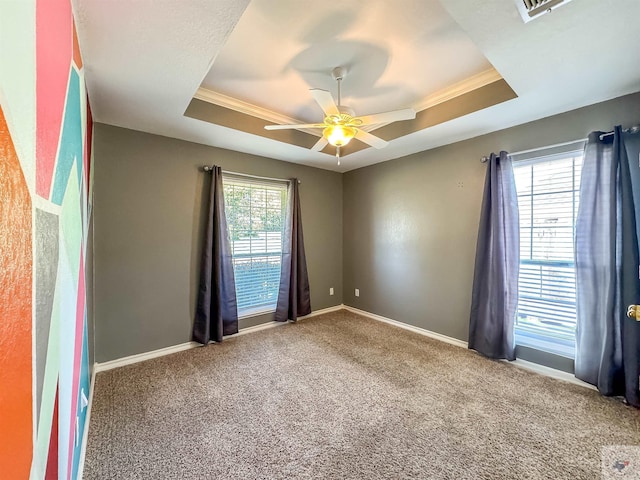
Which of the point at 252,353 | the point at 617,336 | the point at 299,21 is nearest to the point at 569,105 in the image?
the point at 617,336

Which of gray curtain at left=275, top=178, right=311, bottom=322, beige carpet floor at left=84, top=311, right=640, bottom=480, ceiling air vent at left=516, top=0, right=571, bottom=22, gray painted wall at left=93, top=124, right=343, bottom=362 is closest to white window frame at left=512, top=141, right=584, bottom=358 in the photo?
beige carpet floor at left=84, top=311, right=640, bottom=480

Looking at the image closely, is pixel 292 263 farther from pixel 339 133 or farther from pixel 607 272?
pixel 607 272

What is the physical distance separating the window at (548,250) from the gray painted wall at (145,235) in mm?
3227

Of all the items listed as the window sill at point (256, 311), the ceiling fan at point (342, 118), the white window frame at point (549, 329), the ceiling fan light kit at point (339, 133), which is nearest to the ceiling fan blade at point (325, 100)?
the ceiling fan at point (342, 118)

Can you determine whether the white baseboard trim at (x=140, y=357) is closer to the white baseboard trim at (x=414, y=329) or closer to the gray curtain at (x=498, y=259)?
the white baseboard trim at (x=414, y=329)

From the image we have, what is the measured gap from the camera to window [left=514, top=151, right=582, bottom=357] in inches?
95.4

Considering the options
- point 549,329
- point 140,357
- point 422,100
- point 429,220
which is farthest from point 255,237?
point 549,329

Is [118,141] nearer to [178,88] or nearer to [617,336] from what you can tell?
[178,88]

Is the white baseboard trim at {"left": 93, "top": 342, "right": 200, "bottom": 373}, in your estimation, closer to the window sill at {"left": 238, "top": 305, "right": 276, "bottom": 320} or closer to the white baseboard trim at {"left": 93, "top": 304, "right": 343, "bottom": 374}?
the white baseboard trim at {"left": 93, "top": 304, "right": 343, "bottom": 374}

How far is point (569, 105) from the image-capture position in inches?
91.4

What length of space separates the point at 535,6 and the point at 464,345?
3.01 meters

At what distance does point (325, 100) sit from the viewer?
6.32 ft

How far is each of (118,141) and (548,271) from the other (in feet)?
14.3

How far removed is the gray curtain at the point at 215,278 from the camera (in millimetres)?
3084
